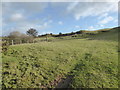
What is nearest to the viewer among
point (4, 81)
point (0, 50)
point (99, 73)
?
point (4, 81)

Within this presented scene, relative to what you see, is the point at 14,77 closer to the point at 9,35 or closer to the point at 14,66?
the point at 14,66

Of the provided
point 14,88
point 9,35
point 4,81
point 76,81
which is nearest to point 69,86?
point 76,81

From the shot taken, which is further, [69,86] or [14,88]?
[69,86]

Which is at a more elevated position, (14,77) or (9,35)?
(9,35)

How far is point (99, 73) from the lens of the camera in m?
6.38

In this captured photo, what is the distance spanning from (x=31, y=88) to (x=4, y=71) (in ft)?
9.08

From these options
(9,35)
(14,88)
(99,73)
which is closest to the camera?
(14,88)

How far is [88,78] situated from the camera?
575 cm

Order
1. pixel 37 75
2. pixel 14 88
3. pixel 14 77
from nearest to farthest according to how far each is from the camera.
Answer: pixel 14 88 → pixel 14 77 → pixel 37 75

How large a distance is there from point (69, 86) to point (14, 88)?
341 centimetres

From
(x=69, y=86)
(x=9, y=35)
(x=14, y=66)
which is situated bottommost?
(x=69, y=86)

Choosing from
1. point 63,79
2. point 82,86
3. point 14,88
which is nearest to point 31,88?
point 14,88

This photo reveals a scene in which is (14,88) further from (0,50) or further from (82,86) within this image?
(0,50)

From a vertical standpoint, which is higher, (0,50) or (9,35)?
(9,35)
